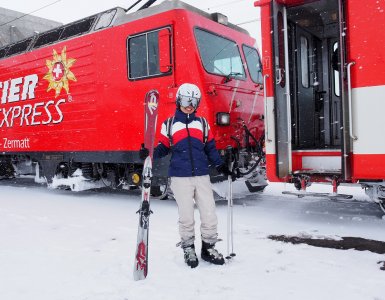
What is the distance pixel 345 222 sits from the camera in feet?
17.0

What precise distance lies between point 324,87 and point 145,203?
4.60 m

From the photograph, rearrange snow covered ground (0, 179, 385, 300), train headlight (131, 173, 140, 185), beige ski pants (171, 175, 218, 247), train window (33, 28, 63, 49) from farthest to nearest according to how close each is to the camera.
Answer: train window (33, 28, 63, 49), train headlight (131, 173, 140, 185), beige ski pants (171, 175, 218, 247), snow covered ground (0, 179, 385, 300)

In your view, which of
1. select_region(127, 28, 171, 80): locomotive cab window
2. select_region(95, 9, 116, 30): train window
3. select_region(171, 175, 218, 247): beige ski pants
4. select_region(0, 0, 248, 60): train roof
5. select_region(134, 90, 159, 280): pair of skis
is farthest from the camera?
select_region(95, 9, 116, 30): train window

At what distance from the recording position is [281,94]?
512cm

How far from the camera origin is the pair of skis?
131 inches

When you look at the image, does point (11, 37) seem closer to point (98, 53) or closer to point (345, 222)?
point (98, 53)

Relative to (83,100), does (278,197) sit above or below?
below

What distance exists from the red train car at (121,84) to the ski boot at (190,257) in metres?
2.63

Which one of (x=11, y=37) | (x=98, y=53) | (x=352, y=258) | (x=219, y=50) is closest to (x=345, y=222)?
(x=352, y=258)

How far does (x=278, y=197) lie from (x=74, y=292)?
490 centimetres

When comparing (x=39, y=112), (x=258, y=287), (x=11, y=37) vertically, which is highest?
(x=11, y=37)

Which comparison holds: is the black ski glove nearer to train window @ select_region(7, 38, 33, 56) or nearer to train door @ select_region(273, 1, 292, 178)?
train door @ select_region(273, 1, 292, 178)

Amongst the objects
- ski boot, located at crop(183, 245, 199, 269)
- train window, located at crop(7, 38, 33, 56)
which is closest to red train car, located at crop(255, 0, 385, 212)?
ski boot, located at crop(183, 245, 199, 269)

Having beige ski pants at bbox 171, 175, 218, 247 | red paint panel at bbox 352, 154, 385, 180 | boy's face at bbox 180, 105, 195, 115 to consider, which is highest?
boy's face at bbox 180, 105, 195, 115
